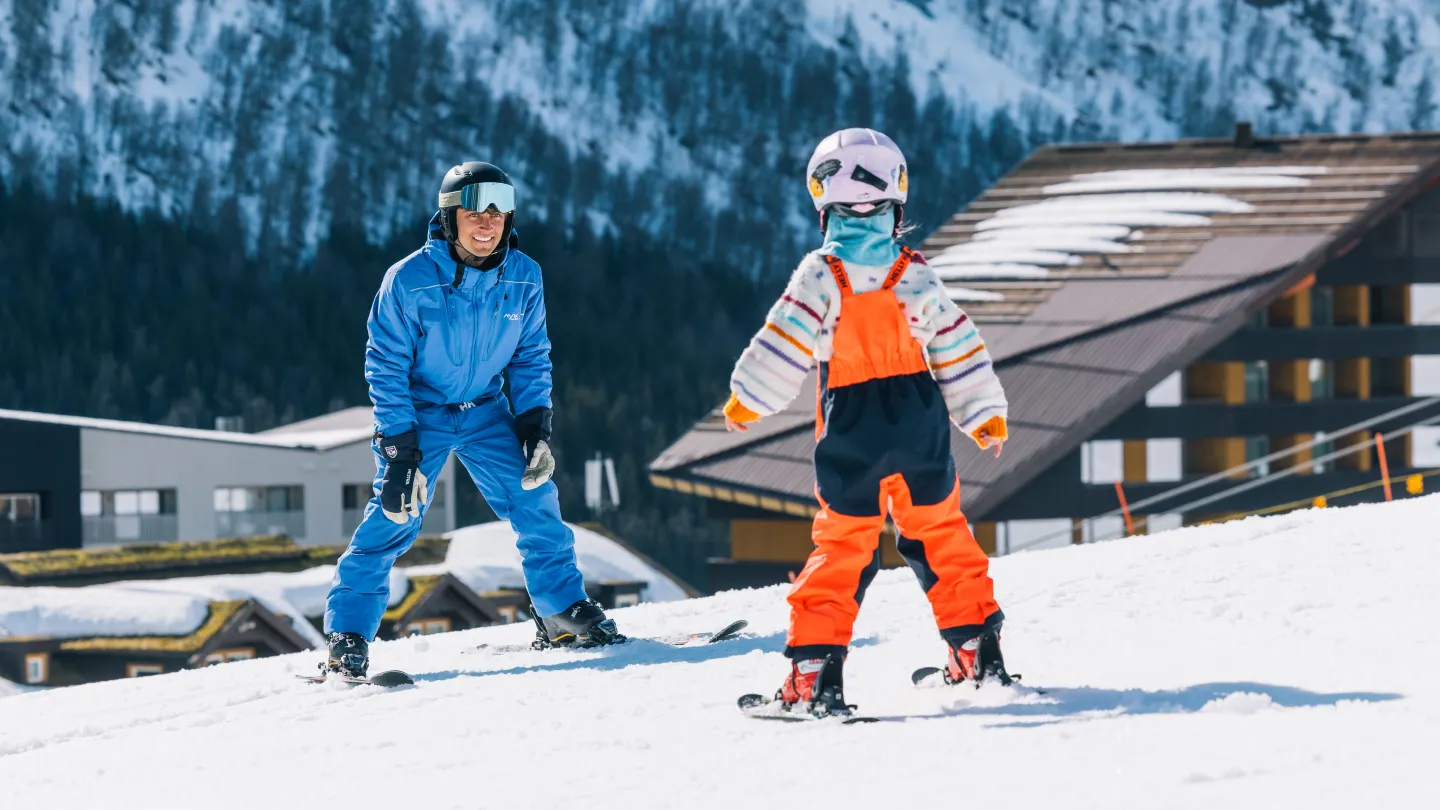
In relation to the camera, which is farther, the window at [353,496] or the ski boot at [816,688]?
the window at [353,496]

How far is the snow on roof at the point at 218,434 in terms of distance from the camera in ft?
122

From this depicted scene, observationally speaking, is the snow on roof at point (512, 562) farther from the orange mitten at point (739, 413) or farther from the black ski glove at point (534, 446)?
the orange mitten at point (739, 413)

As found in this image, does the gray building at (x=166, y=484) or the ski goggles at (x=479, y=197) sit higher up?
the ski goggles at (x=479, y=197)

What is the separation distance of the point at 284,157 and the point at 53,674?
391ft

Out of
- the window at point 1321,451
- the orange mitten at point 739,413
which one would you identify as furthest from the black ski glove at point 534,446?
the window at point 1321,451

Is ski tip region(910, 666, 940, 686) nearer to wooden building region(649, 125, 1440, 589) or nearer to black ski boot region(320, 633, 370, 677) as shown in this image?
black ski boot region(320, 633, 370, 677)

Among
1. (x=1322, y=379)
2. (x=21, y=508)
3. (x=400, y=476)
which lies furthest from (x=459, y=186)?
(x=1322, y=379)

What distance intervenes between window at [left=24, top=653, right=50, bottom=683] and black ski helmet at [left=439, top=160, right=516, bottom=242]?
18.1 m

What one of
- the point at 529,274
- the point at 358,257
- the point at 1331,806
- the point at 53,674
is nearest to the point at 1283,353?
the point at 53,674

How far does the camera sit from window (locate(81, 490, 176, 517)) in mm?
38875

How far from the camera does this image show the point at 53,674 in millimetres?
22875

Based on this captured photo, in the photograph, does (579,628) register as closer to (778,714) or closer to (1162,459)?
(778,714)

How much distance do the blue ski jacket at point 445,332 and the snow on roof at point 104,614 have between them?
17.4 meters

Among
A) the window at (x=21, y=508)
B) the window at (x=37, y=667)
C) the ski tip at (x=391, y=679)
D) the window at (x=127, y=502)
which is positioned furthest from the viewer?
the window at (x=127, y=502)
